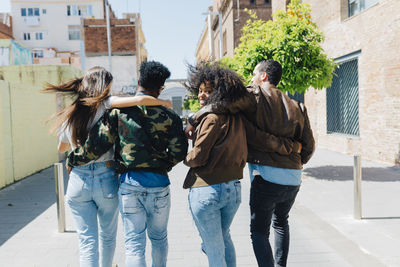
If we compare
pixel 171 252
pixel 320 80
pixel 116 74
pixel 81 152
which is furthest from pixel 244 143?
pixel 116 74

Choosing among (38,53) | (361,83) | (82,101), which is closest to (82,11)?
(38,53)

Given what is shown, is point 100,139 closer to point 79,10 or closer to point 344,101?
point 344,101

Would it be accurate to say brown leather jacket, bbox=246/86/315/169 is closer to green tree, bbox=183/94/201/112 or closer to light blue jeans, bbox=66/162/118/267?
green tree, bbox=183/94/201/112

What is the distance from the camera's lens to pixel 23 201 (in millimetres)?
7152

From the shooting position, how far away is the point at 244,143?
261 cm

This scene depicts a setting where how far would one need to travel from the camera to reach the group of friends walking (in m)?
2.54

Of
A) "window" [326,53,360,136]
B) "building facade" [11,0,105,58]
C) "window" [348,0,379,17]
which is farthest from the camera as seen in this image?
"building facade" [11,0,105,58]

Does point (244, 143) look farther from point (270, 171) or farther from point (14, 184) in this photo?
point (14, 184)

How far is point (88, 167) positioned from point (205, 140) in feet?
3.10

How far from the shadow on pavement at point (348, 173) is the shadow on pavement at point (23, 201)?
235 inches

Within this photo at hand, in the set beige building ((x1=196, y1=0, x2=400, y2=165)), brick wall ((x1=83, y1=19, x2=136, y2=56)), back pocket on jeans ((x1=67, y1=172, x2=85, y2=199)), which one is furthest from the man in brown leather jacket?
brick wall ((x1=83, y1=19, x2=136, y2=56))

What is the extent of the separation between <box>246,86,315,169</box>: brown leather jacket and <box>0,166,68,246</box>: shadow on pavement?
376 centimetres

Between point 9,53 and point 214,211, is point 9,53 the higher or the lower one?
the higher one

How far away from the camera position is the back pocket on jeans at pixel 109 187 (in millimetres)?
2799
